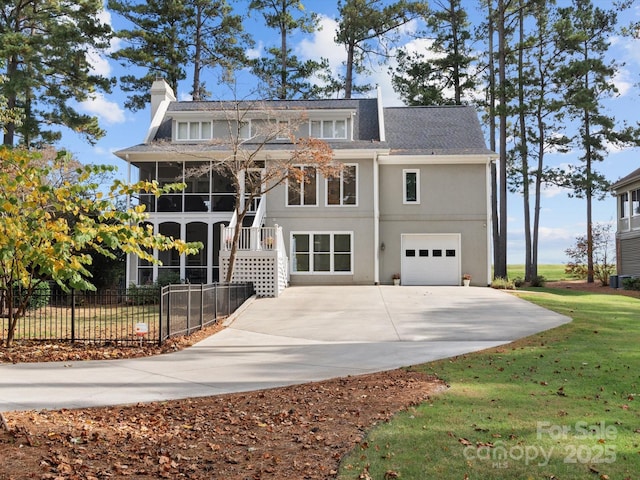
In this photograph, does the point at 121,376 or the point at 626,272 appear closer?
the point at 121,376

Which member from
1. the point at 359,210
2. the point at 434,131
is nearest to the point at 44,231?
the point at 359,210

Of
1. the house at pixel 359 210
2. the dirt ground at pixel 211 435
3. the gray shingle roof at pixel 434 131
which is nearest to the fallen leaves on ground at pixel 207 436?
the dirt ground at pixel 211 435

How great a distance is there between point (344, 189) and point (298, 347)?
42.9 ft

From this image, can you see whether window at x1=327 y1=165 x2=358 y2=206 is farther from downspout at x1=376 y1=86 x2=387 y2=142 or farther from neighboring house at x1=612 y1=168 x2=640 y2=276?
neighboring house at x1=612 y1=168 x2=640 y2=276

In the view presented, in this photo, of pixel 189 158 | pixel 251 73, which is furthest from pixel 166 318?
pixel 251 73

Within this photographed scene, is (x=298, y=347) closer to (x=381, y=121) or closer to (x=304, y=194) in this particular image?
(x=304, y=194)

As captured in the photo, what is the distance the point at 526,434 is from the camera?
5.11 m

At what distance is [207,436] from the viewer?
537 cm

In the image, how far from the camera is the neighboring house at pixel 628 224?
3008cm

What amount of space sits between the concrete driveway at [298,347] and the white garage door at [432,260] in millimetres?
4090

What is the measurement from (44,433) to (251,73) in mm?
31317

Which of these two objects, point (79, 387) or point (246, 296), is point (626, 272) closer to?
point (246, 296)

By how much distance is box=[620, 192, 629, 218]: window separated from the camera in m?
32.0

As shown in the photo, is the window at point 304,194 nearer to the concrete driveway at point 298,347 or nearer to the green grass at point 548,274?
the concrete driveway at point 298,347
